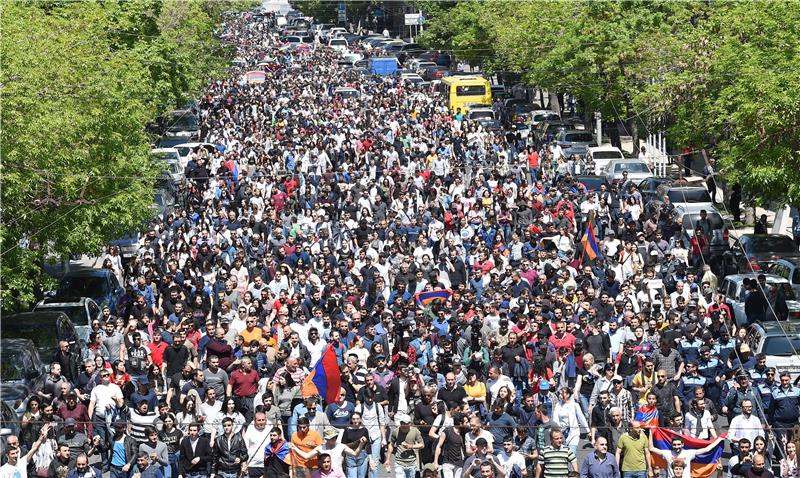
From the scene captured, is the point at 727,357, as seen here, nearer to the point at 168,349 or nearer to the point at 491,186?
the point at 168,349

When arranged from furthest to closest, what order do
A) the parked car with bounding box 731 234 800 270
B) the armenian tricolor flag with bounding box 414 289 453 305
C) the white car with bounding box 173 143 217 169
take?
the white car with bounding box 173 143 217 169, the parked car with bounding box 731 234 800 270, the armenian tricolor flag with bounding box 414 289 453 305

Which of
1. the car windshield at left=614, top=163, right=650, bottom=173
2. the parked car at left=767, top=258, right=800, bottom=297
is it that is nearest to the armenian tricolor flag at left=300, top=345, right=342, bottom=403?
the parked car at left=767, top=258, right=800, bottom=297

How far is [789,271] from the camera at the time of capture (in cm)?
2614

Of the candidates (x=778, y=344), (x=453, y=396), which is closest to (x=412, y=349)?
(x=453, y=396)

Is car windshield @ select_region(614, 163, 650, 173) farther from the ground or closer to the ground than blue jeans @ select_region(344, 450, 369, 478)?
closer to the ground

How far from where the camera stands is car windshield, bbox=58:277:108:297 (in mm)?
26578

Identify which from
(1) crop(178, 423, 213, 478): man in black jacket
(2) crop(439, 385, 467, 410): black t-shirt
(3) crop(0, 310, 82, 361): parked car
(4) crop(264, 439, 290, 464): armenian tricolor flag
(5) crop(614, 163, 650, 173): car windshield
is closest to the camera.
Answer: (4) crop(264, 439, 290, 464): armenian tricolor flag

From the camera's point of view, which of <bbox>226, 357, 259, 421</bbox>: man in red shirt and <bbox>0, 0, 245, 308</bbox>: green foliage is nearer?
<bbox>226, 357, 259, 421</bbox>: man in red shirt

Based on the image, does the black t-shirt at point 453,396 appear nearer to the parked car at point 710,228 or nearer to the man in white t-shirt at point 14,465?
the man in white t-shirt at point 14,465

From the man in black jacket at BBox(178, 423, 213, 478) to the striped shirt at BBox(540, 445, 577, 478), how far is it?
338cm

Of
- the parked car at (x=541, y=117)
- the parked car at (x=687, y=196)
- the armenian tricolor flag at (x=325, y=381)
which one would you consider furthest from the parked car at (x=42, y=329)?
the parked car at (x=541, y=117)

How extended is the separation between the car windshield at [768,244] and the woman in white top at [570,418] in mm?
12437

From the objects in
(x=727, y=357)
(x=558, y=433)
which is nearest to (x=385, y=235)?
(x=727, y=357)

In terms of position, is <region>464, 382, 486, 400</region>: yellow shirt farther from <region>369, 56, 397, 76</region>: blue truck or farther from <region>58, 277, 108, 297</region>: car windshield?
<region>369, 56, 397, 76</region>: blue truck
